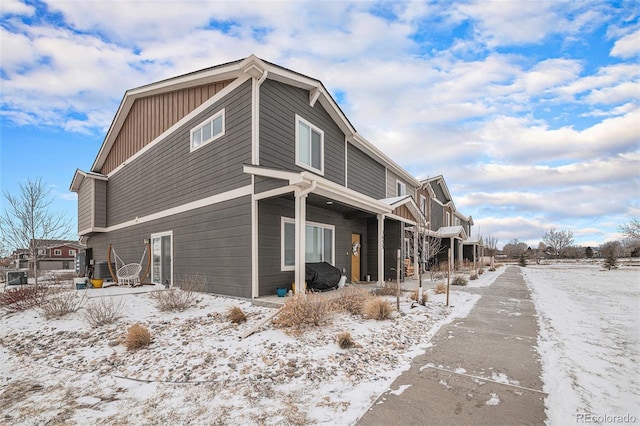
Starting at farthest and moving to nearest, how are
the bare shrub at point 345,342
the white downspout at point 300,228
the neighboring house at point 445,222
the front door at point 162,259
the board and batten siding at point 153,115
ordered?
the neighboring house at point 445,222, the front door at point 162,259, the board and batten siding at point 153,115, the white downspout at point 300,228, the bare shrub at point 345,342

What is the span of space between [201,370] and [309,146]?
24.2 feet

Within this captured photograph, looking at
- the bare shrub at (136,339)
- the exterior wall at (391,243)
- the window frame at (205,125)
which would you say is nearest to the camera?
the bare shrub at (136,339)

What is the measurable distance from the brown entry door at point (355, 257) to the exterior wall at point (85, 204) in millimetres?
14477

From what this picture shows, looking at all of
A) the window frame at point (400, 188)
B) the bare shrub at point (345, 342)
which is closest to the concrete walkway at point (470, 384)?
the bare shrub at point (345, 342)

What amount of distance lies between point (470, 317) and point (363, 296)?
93.9 inches

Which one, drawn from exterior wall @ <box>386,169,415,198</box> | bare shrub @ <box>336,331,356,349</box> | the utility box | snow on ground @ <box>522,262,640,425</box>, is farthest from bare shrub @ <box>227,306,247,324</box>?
the utility box

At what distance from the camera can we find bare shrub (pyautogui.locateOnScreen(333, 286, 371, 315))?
6.78 metres

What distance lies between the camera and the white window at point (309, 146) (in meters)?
9.68

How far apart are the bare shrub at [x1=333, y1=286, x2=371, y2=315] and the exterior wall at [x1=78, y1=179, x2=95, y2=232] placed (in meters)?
16.4

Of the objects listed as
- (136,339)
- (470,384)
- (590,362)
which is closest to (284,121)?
(136,339)

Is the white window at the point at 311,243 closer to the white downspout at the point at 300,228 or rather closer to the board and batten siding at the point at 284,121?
the white downspout at the point at 300,228

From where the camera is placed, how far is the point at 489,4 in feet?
23.6

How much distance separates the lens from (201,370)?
419 centimetres

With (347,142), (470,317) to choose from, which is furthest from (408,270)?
(470,317)
